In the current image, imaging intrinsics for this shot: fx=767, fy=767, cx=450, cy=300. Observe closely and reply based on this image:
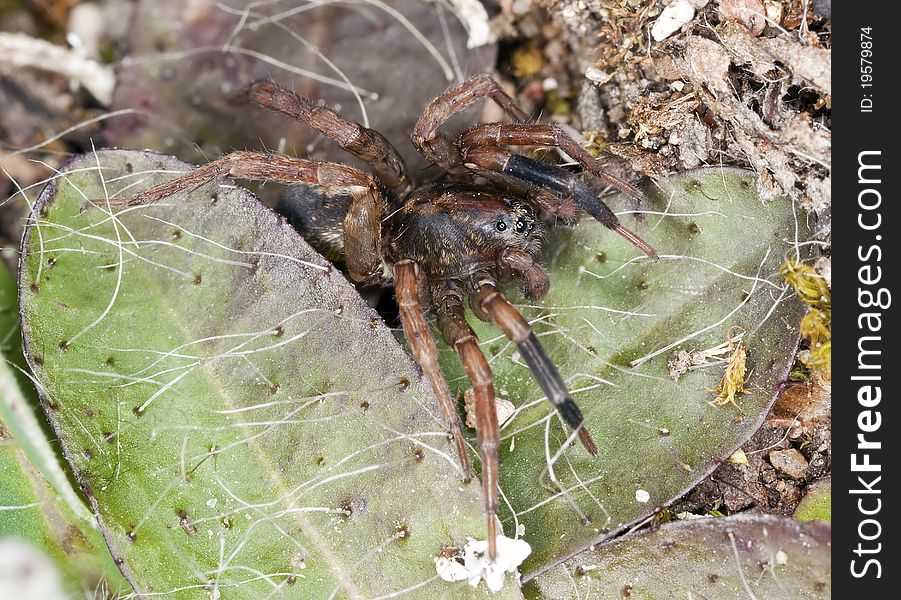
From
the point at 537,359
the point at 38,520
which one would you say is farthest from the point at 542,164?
the point at 38,520

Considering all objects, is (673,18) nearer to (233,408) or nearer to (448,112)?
(448,112)

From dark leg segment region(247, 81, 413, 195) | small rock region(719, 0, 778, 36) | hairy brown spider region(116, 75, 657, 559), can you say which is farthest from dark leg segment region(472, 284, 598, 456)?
small rock region(719, 0, 778, 36)

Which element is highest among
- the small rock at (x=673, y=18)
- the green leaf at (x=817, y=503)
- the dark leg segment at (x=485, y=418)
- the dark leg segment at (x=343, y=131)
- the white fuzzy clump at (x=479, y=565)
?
the small rock at (x=673, y=18)

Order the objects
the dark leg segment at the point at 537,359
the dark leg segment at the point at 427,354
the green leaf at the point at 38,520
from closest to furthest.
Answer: the dark leg segment at the point at 537,359 → the dark leg segment at the point at 427,354 → the green leaf at the point at 38,520

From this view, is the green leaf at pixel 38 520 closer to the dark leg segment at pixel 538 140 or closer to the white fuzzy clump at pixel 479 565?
the white fuzzy clump at pixel 479 565

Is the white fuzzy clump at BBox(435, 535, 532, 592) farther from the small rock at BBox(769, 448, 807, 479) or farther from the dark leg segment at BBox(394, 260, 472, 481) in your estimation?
the small rock at BBox(769, 448, 807, 479)

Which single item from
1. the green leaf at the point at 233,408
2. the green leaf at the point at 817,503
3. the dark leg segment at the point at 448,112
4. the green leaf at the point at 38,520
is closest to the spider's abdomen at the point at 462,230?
the dark leg segment at the point at 448,112

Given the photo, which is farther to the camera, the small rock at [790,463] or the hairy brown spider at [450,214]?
the small rock at [790,463]
